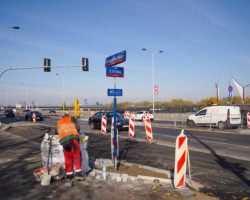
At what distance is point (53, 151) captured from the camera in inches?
253

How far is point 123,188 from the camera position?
545cm

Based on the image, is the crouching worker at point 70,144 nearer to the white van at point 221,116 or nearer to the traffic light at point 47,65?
the white van at point 221,116

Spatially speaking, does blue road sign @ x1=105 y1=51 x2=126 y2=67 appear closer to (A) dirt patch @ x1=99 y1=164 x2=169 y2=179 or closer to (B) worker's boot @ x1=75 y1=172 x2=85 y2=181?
(A) dirt patch @ x1=99 y1=164 x2=169 y2=179

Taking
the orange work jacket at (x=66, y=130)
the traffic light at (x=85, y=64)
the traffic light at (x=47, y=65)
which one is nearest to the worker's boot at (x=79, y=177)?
the orange work jacket at (x=66, y=130)

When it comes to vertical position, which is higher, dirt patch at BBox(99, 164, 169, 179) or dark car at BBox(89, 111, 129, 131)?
dark car at BBox(89, 111, 129, 131)

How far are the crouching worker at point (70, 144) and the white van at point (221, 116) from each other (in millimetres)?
15502

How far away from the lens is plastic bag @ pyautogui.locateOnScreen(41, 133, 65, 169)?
636 cm

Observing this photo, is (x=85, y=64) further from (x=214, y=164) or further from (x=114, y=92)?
(x=214, y=164)

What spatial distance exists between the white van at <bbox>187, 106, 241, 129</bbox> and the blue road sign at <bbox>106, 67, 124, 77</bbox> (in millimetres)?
14253

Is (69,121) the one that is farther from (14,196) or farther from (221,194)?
(221,194)

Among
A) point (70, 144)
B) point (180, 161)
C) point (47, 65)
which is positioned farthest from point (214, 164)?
point (47, 65)

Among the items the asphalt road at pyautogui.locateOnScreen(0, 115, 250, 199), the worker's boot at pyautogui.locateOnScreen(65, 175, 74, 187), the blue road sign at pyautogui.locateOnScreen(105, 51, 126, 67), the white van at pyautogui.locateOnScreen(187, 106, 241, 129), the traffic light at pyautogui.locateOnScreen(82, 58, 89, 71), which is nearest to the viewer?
the asphalt road at pyautogui.locateOnScreen(0, 115, 250, 199)

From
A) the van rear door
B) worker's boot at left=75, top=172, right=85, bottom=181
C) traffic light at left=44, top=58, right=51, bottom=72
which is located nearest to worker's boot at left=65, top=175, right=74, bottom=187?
worker's boot at left=75, top=172, right=85, bottom=181

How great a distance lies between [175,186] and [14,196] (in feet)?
11.3
